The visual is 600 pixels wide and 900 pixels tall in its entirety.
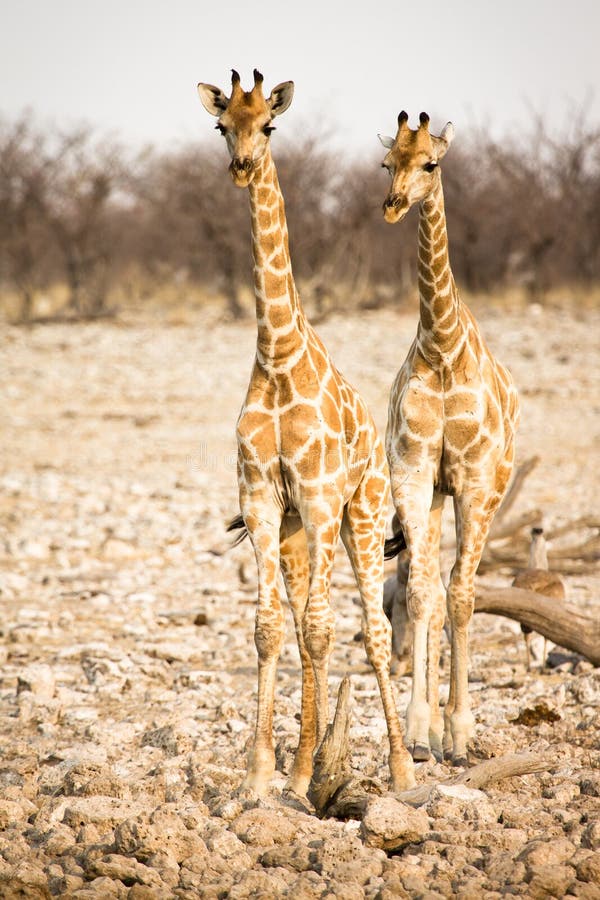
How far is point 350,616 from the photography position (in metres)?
8.09

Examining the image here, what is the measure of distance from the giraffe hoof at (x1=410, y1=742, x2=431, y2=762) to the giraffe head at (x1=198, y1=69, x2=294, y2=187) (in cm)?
285

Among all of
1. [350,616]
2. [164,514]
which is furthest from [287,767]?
[164,514]

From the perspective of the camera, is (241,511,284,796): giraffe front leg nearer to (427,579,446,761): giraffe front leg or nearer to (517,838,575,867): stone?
(427,579,446,761): giraffe front leg

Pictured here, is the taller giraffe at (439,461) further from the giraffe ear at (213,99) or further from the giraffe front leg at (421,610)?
the giraffe ear at (213,99)

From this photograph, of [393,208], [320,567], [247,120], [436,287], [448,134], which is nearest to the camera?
[247,120]

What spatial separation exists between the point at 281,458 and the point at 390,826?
164cm

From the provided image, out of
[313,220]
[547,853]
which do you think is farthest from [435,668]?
[313,220]

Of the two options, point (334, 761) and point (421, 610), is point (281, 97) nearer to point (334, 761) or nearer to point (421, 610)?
point (421, 610)

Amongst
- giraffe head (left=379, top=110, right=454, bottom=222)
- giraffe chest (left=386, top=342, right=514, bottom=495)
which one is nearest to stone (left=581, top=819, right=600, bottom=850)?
giraffe chest (left=386, top=342, right=514, bottom=495)

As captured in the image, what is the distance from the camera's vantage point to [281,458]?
15.7ft

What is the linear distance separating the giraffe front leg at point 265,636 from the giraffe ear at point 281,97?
1.79 metres

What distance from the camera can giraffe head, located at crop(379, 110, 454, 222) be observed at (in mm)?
5043

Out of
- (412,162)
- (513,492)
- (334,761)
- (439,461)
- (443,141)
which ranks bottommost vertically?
(334,761)

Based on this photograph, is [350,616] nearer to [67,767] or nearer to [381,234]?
[67,767]
